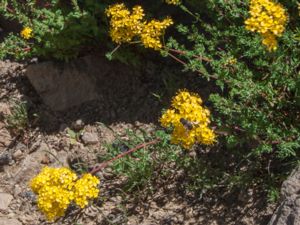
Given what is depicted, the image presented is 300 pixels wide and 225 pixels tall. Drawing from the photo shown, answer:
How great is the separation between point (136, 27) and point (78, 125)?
132 centimetres

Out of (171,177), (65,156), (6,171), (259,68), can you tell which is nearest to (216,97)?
(259,68)

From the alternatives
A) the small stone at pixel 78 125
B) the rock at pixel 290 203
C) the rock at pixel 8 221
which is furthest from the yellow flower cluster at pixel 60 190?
the small stone at pixel 78 125

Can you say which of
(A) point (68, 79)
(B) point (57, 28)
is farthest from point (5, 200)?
(B) point (57, 28)

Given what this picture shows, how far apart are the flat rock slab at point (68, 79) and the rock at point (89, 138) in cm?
38

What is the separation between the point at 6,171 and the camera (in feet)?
17.0

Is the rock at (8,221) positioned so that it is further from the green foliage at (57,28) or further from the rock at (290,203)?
the rock at (290,203)

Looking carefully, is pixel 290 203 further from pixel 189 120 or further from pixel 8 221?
pixel 8 221

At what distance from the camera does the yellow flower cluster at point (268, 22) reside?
3.47 meters

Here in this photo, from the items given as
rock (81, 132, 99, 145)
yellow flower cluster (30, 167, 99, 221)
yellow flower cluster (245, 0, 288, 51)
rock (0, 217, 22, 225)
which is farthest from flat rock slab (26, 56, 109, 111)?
yellow flower cluster (245, 0, 288, 51)

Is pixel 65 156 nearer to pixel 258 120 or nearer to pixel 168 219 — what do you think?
pixel 168 219

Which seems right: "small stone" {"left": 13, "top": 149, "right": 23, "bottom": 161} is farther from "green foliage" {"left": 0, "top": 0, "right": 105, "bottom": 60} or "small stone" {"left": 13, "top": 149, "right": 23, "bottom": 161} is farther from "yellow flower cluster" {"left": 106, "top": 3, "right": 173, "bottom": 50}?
"yellow flower cluster" {"left": 106, "top": 3, "right": 173, "bottom": 50}

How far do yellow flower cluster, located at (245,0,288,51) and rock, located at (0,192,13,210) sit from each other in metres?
2.65

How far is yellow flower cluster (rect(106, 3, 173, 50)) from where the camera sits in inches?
167

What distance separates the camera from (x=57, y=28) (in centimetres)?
504
